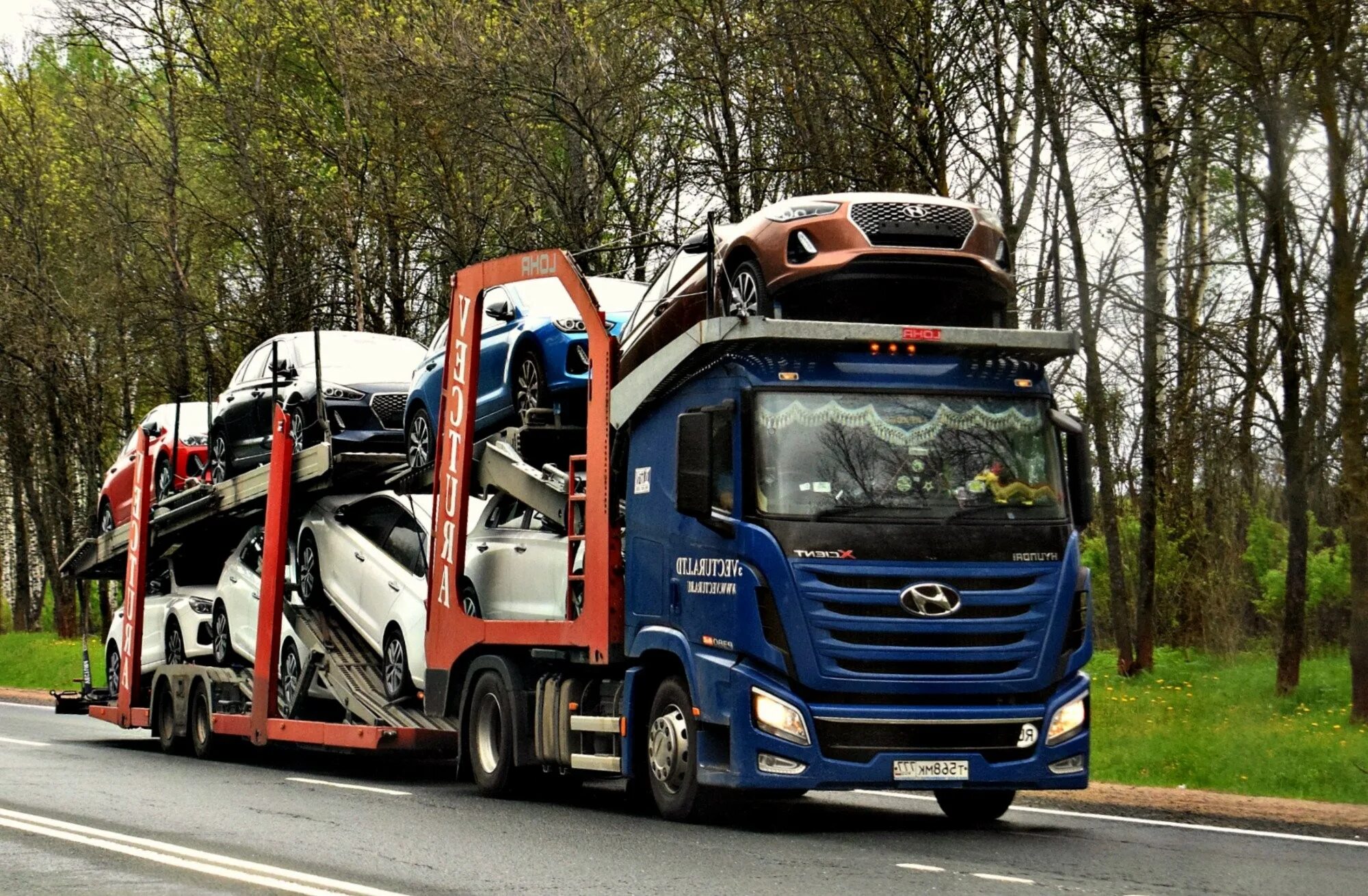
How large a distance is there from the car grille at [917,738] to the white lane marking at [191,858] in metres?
2.91

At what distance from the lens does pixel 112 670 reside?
71.1ft

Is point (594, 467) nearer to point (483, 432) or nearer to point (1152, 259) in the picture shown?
point (483, 432)

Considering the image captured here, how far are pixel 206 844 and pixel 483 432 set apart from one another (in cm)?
456

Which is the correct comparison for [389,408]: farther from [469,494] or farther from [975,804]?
[975,804]

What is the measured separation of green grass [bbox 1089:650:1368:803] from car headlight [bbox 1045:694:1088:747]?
3070 millimetres

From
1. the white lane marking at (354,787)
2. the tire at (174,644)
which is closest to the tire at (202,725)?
the tire at (174,644)

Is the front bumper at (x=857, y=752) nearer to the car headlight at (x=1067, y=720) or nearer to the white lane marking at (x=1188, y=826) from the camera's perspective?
the car headlight at (x=1067, y=720)

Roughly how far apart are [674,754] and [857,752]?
4.37ft

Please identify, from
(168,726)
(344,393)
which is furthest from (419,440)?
(168,726)

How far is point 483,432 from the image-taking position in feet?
47.0

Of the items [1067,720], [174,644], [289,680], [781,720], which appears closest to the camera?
[781,720]

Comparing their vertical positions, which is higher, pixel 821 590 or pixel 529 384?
pixel 529 384

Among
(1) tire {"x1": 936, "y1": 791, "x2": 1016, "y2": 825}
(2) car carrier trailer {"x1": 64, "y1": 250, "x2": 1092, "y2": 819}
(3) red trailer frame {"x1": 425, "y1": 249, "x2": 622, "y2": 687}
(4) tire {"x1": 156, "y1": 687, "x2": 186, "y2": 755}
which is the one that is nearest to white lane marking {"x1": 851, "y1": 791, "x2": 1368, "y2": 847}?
(1) tire {"x1": 936, "y1": 791, "x2": 1016, "y2": 825}

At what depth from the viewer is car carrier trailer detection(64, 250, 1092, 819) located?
10.5 metres
